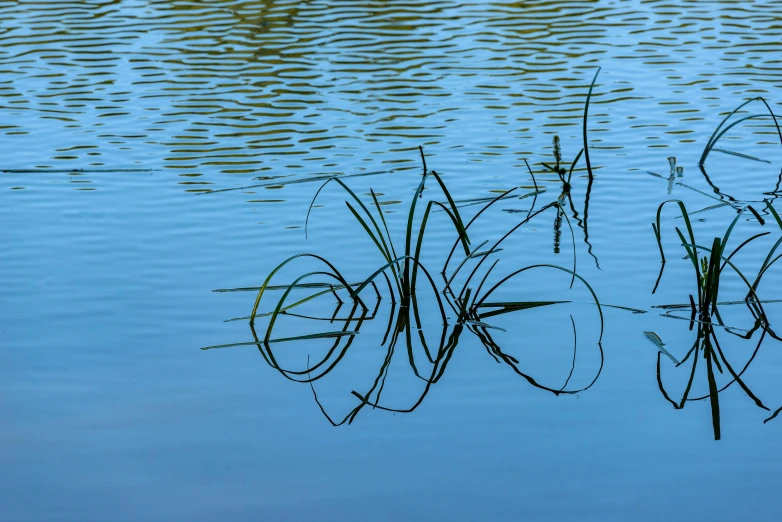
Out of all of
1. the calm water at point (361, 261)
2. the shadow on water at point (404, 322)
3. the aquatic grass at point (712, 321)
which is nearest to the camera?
the calm water at point (361, 261)

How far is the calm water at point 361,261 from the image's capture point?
3.79m

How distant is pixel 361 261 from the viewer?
234 inches

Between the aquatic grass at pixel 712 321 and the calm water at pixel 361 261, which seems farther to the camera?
the aquatic grass at pixel 712 321

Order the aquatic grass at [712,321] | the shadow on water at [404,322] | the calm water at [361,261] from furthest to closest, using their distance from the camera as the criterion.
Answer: the shadow on water at [404,322] < the aquatic grass at [712,321] < the calm water at [361,261]

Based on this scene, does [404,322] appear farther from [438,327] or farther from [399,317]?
[438,327]

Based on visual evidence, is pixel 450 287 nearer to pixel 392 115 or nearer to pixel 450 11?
pixel 392 115

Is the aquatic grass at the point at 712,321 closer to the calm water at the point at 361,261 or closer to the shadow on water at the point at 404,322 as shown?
the calm water at the point at 361,261

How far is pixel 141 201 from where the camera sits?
23.2ft

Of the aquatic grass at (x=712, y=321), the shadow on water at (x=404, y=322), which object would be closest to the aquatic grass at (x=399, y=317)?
the shadow on water at (x=404, y=322)

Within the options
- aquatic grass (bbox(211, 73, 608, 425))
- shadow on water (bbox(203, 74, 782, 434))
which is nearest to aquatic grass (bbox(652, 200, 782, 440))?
shadow on water (bbox(203, 74, 782, 434))

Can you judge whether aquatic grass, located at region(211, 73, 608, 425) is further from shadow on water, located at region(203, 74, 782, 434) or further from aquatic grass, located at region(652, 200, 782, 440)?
aquatic grass, located at region(652, 200, 782, 440)

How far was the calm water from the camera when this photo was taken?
12.4ft

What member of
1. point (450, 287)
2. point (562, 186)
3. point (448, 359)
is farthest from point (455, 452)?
point (562, 186)

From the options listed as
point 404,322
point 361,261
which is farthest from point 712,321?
point 361,261
